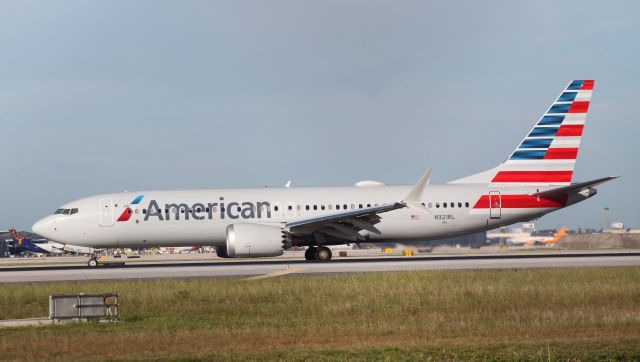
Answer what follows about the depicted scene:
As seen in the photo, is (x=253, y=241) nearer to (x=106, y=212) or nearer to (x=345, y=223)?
(x=345, y=223)

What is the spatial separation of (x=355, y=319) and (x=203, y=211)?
2171 centimetres

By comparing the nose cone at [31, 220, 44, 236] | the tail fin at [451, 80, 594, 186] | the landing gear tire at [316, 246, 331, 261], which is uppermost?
the tail fin at [451, 80, 594, 186]

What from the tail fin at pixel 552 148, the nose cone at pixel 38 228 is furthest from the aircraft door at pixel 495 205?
the nose cone at pixel 38 228

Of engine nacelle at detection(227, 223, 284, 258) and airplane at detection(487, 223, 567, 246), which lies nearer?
engine nacelle at detection(227, 223, 284, 258)

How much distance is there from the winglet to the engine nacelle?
6.22 m

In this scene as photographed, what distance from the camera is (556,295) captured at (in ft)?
72.7

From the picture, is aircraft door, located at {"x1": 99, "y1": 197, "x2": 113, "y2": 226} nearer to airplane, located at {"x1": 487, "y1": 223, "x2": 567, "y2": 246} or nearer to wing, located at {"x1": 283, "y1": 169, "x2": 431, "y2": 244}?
wing, located at {"x1": 283, "y1": 169, "x2": 431, "y2": 244}

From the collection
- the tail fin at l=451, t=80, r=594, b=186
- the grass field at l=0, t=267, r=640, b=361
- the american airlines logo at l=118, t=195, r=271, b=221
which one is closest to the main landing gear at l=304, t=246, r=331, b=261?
→ the american airlines logo at l=118, t=195, r=271, b=221

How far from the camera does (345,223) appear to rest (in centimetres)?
3809

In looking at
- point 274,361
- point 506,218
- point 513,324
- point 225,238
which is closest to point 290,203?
point 225,238

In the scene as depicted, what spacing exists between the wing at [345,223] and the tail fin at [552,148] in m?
5.37

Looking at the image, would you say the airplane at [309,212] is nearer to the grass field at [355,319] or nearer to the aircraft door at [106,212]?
the aircraft door at [106,212]

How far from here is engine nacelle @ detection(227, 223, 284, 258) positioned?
35969 millimetres

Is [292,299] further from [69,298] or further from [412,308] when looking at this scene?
[69,298]
